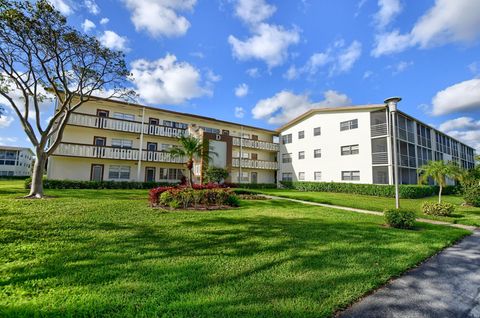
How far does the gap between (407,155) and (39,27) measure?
3323 centimetres

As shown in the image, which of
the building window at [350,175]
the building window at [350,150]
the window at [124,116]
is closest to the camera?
the window at [124,116]

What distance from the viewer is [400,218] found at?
8383 millimetres

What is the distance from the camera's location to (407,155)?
83.8 feet

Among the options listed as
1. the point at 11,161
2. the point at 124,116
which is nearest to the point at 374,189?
the point at 124,116

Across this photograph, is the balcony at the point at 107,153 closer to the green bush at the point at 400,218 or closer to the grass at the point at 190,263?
the grass at the point at 190,263

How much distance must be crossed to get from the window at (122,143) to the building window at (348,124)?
2408 cm

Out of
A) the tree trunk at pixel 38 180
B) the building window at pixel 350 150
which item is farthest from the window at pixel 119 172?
the building window at pixel 350 150

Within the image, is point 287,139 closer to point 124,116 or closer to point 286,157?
point 286,157

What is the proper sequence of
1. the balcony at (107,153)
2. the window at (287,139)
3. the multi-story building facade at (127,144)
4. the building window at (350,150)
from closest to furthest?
the balcony at (107,153) → the multi-story building facade at (127,144) → the building window at (350,150) → the window at (287,139)

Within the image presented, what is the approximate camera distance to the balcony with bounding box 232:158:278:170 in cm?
2903

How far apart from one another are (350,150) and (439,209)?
582 inches

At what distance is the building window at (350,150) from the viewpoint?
82.6 ft

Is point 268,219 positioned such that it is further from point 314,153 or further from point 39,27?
point 314,153

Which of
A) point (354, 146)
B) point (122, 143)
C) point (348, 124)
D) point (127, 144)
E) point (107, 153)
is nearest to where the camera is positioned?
point (107, 153)
